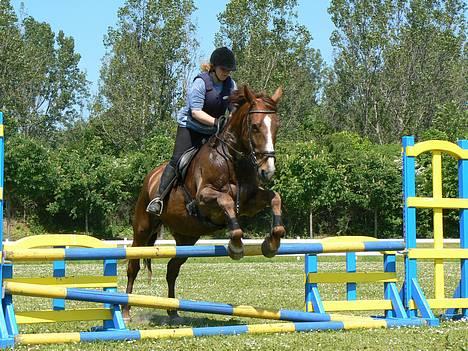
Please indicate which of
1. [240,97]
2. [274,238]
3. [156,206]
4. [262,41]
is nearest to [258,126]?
[240,97]

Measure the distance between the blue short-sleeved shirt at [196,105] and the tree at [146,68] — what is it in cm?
4126

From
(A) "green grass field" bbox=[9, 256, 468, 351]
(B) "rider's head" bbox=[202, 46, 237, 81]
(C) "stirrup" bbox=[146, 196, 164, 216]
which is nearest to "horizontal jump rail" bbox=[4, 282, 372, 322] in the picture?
(A) "green grass field" bbox=[9, 256, 468, 351]

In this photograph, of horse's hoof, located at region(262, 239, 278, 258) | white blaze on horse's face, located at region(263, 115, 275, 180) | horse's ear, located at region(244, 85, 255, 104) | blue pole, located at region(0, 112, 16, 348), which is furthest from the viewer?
horse's ear, located at region(244, 85, 255, 104)

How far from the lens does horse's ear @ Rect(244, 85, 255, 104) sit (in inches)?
313

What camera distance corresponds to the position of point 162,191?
9.30m

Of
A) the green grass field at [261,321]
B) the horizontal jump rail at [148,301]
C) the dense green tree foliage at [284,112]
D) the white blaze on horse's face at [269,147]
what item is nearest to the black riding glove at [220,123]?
the white blaze on horse's face at [269,147]

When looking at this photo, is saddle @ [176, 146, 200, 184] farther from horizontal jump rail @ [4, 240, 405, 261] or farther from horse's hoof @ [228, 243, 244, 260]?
horse's hoof @ [228, 243, 244, 260]

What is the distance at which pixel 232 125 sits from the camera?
8.32 meters

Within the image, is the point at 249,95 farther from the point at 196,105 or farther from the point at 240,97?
the point at 196,105

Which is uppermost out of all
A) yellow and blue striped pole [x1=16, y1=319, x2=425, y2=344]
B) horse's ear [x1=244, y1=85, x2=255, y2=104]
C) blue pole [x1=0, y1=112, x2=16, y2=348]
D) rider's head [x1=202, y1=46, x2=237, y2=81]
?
rider's head [x1=202, y1=46, x2=237, y2=81]

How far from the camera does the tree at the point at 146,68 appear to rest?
5103 cm

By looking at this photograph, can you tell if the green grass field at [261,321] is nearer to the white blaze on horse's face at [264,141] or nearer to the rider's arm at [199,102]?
the white blaze on horse's face at [264,141]

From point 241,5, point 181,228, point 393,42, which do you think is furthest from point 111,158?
point 181,228

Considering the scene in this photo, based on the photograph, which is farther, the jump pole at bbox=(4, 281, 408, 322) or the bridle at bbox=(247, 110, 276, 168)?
the bridle at bbox=(247, 110, 276, 168)
